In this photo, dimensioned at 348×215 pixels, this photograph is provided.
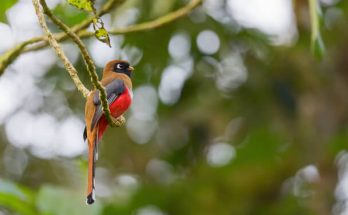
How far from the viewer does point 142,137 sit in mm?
8500

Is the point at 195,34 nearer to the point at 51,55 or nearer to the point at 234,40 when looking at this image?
the point at 234,40

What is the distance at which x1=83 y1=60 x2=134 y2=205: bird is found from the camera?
288cm

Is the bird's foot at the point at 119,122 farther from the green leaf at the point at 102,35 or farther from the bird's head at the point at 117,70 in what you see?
the bird's head at the point at 117,70

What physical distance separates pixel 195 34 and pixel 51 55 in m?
1.34

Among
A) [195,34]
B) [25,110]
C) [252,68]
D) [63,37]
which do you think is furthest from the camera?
[25,110]

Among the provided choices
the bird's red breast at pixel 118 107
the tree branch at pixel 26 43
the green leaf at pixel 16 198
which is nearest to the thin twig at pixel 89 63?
the bird's red breast at pixel 118 107

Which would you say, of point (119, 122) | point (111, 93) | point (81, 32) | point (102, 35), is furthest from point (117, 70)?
point (102, 35)

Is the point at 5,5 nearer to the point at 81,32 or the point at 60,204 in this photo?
the point at 81,32

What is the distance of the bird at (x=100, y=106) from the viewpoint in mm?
2885

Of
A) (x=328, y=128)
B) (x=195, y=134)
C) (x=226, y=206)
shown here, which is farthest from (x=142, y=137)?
(x=328, y=128)

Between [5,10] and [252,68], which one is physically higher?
[252,68]

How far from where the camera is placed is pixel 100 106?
292 cm

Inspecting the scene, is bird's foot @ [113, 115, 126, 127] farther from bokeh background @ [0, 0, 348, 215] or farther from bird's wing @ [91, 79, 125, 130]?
bokeh background @ [0, 0, 348, 215]

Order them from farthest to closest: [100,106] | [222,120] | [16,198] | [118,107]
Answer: [222,120]
[16,198]
[118,107]
[100,106]
